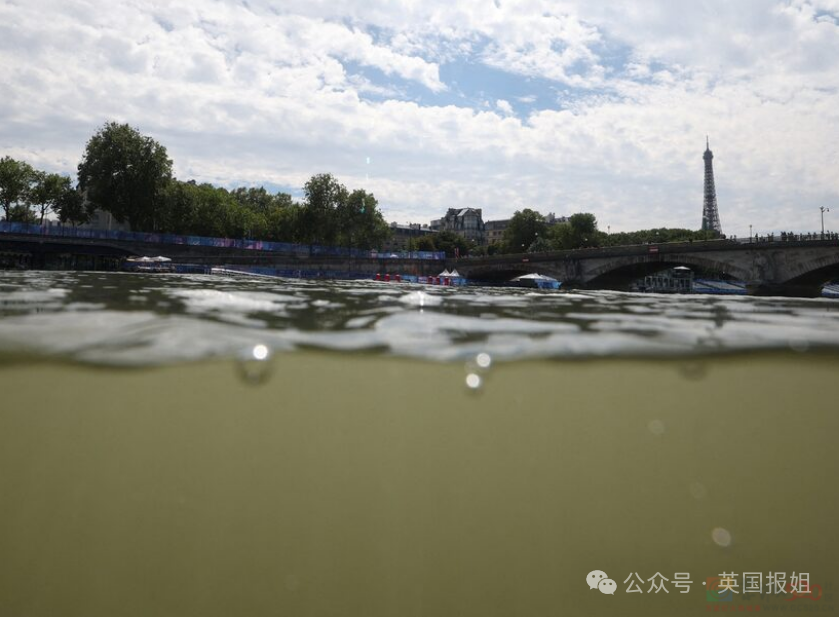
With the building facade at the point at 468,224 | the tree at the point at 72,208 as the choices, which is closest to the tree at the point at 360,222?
the tree at the point at 72,208

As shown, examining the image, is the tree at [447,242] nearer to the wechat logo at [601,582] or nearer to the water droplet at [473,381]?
the water droplet at [473,381]

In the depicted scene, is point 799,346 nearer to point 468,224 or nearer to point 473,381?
point 473,381

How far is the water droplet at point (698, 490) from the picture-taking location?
2000 millimetres

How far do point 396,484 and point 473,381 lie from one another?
1590 millimetres

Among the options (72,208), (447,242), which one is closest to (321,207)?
(72,208)

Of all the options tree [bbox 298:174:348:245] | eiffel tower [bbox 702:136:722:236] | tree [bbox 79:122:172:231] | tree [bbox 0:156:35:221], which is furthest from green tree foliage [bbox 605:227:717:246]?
tree [bbox 0:156:35:221]

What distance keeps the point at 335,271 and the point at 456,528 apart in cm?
6602

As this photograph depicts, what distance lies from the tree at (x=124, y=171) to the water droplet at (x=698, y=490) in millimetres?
69541

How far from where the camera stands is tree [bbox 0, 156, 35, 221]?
64875 millimetres

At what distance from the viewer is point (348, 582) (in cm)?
148

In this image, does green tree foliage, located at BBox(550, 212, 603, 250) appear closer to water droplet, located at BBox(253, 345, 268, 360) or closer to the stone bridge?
the stone bridge

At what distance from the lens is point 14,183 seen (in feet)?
216

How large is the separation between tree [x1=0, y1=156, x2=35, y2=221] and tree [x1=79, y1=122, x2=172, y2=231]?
1391cm

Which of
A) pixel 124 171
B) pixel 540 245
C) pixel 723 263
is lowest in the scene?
pixel 723 263
